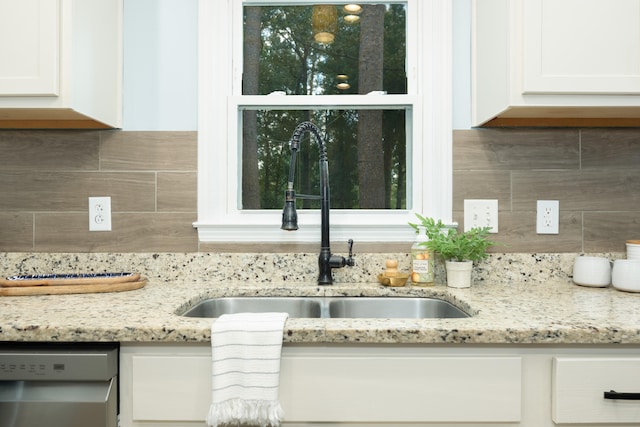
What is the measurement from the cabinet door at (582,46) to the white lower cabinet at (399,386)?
753 millimetres

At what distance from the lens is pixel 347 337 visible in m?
1.02

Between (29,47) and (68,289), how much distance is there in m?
0.71

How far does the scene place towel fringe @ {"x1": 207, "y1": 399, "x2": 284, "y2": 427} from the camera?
0.99 m

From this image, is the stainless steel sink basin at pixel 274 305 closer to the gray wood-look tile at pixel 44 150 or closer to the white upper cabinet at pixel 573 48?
the gray wood-look tile at pixel 44 150

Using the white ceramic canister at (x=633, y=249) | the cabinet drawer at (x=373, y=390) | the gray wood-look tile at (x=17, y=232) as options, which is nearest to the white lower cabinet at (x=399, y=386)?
the cabinet drawer at (x=373, y=390)

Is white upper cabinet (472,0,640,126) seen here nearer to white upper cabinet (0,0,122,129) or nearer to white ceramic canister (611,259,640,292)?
white ceramic canister (611,259,640,292)

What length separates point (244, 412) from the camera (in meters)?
0.99

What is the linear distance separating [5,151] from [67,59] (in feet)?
1.90

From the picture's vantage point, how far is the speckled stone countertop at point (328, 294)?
1019mm

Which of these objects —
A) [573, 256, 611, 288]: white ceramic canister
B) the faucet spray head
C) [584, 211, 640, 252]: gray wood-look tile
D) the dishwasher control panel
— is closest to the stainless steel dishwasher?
the dishwasher control panel

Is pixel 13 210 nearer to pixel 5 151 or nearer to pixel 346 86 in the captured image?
pixel 5 151

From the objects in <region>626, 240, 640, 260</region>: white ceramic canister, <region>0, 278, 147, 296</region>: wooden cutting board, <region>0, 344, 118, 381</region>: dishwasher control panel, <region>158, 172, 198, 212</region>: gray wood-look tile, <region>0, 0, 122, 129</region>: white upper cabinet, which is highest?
<region>0, 0, 122, 129</region>: white upper cabinet

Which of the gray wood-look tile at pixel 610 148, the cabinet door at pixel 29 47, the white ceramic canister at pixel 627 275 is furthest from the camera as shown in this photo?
the gray wood-look tile at pixel 610 148

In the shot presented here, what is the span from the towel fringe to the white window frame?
2.47 feet
